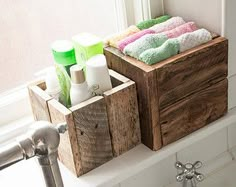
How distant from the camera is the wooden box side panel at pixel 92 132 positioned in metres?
0.90

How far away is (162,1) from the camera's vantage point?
3.70 feet

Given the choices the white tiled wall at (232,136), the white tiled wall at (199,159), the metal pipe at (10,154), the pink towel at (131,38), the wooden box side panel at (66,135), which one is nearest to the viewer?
the metal pipe at (10,154)

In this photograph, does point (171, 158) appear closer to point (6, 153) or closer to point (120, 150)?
point (120, 150)

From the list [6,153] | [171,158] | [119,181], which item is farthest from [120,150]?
[6,153]

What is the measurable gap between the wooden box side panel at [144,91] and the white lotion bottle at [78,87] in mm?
99

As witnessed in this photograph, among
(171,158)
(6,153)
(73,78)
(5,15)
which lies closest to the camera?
(6,153)

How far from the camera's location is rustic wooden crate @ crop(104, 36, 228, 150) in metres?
0.94

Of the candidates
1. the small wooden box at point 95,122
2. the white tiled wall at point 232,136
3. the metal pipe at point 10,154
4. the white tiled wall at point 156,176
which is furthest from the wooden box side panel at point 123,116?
the white tiled wall at point 232,136

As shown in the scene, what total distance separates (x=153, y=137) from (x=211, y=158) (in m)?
0.29

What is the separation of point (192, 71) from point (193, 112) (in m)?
0.10

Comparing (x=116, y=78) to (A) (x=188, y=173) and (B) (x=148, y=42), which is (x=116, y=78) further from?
(A) (x=188, y=173)

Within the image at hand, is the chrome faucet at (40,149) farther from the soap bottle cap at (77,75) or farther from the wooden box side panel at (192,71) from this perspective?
the wooden box side panel at (192,71)

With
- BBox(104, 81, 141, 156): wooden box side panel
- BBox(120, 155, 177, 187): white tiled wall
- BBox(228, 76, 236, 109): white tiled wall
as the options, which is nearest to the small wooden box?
BBox(104, 81, 141, 156): wooden box side panel

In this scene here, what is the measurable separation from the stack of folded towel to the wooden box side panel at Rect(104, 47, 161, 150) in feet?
0.07
